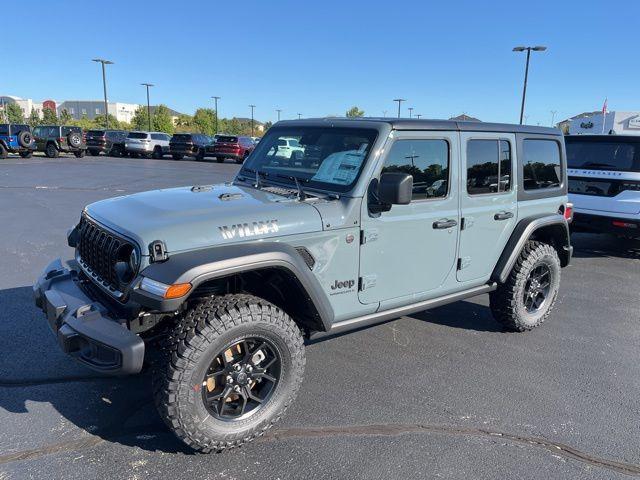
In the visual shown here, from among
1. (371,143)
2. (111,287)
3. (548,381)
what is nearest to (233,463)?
(111,287)

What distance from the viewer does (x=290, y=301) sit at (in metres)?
3.21

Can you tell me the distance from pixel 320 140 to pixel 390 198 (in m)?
0.89

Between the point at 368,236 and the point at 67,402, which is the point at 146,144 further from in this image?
the point at 368,236

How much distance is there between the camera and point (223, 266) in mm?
2617

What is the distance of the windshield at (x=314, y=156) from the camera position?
3.39 meters

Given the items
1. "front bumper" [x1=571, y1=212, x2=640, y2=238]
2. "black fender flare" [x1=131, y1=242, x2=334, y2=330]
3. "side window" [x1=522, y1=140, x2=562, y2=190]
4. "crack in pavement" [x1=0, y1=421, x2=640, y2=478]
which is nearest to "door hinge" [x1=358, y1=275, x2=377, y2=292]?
"black fender flare" [x1=131, y1=242, x2=334, y2=330]

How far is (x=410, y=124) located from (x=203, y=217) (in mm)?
1613

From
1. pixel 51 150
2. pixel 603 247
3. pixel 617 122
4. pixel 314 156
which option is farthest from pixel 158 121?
pixel 314 156

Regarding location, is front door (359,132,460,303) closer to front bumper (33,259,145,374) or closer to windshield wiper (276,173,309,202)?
windshield wiper (276,173,309,202)

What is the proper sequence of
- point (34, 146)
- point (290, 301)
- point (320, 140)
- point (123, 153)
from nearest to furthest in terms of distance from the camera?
point (290, 301)
point (320, 140)
point (34, 146)
point (123, 153)

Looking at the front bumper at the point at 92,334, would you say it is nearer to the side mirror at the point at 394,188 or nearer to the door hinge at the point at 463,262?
the side mirror at the point at 394,188

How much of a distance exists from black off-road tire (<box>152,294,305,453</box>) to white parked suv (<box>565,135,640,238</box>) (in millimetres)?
6110

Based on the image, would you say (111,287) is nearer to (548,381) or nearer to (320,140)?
(320,140)

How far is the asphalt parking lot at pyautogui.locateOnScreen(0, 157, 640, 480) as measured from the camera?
273 cm
